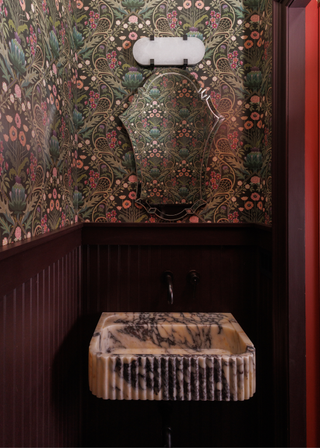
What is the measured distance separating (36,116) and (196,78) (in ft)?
2.78

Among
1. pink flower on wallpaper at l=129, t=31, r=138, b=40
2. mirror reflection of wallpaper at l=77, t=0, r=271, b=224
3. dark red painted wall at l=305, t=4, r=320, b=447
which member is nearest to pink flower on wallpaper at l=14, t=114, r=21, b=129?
mirror reflection of wallpaper at l=77, t=0, r=271, b=224

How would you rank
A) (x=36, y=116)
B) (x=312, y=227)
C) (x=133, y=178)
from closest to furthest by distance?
(x=36, y=116)
(x=312, y=227)
(x=133, y=178)

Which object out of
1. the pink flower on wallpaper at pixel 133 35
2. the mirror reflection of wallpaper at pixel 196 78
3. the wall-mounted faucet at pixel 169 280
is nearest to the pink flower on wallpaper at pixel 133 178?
the mirror reflection of wallpaper at pixel 196 78

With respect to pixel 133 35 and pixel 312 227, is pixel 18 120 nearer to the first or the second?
pixel 133 35

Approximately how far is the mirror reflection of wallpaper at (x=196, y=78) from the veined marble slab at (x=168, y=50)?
0.14 feet

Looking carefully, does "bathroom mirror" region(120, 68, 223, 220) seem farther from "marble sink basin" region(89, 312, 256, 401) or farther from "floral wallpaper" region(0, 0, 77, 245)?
"marble sink basin" region(89, 312, 256, 401)

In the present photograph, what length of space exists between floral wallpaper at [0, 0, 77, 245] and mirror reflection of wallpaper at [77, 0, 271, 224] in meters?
0.10

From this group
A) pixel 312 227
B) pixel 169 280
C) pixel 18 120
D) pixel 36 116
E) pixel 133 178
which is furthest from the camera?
pixel 133 178

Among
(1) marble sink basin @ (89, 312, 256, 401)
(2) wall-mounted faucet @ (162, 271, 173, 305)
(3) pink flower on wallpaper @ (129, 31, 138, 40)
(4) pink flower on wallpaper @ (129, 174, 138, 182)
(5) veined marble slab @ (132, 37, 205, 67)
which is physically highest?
(3) pink flower on wallpaper @ (129, 31, 138, 40)

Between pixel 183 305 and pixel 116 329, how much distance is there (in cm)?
35

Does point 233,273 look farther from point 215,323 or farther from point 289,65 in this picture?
point 289,65

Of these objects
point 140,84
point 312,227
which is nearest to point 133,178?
point 140,84

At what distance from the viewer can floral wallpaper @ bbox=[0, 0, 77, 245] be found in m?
0.78

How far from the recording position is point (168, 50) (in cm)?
144
